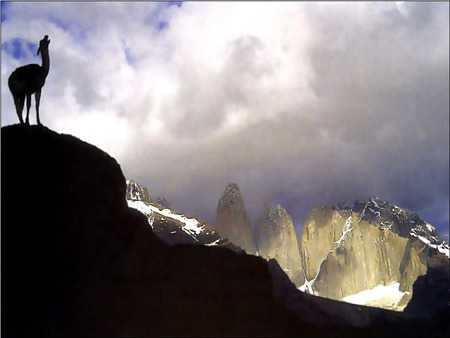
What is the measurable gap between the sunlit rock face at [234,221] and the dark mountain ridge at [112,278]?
30099 mm

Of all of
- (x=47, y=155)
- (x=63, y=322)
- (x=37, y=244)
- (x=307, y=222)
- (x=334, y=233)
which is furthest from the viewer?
(x=307, y=222)

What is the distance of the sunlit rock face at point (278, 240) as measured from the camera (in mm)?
50656

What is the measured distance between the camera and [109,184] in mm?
12977

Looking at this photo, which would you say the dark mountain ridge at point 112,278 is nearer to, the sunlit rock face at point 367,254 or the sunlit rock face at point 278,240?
the sunlit rock face at point 367,254

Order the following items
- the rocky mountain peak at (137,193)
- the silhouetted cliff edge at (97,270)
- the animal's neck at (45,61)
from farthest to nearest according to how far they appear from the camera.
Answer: the rocky mountain peak at (137,193)
the animal's neck at (45,61)
the silhouetted cliff edge at (97,270)

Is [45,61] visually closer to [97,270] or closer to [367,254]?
[97,270]

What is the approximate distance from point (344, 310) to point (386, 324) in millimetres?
1588

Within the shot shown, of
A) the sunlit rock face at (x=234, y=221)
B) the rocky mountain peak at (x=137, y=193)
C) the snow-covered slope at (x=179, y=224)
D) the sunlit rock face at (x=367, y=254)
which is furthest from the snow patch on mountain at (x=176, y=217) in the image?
the sunlit rock face at (x=367, y=254)

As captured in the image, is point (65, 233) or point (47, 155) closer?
point (65, 233)

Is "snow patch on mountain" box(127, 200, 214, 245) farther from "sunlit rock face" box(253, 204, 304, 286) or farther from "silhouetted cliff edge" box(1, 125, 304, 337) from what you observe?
"silhouetted cliff edge" box(1, 125, 304, 337)

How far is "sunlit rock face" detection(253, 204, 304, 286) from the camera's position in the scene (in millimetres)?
50656

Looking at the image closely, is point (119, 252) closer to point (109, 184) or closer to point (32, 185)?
point (109, 184)

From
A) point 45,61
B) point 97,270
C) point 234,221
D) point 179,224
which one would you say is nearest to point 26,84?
point 45,61

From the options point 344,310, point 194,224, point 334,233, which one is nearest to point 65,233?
point 344,310
